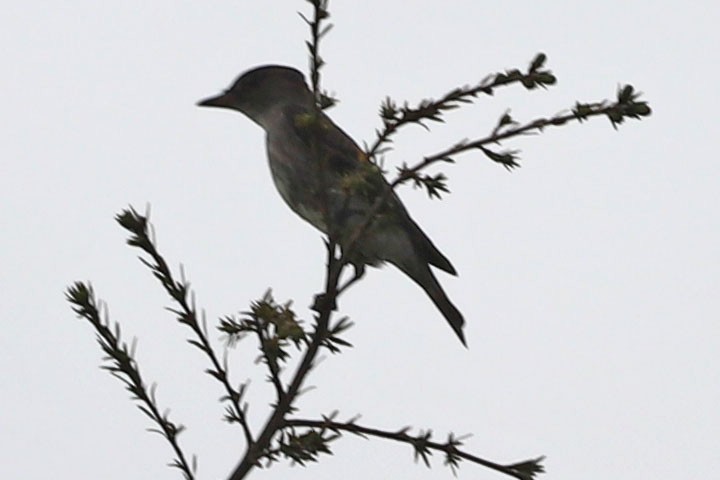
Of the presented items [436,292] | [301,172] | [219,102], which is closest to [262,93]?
[219,102]

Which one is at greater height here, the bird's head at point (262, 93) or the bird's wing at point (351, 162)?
the bird's head at point (262, 93)

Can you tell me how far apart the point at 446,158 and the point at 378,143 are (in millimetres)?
176

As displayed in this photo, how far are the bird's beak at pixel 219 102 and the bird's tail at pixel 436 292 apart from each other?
1.09m

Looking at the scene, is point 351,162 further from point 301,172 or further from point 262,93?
point 262,93

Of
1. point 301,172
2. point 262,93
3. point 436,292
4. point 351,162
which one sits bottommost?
point 351,162

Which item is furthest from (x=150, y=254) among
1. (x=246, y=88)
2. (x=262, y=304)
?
(x=246, y=88)

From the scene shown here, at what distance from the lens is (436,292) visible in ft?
19.3

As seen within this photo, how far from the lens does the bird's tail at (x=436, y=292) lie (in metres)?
5.68

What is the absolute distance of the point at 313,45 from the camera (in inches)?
111

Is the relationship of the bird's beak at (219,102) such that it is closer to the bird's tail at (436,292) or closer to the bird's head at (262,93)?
the bird's head at (262,93)

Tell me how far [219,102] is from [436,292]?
53.9 inches

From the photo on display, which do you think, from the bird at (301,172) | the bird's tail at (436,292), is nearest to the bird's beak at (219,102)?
the bird at (301,172)

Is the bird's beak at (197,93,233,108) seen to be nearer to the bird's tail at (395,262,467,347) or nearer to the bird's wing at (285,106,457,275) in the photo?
the bird's wing at (285,106,457,275)

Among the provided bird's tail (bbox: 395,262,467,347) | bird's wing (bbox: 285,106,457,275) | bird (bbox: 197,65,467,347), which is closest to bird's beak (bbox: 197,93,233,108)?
bird (bbox: 197,65,467,347)
